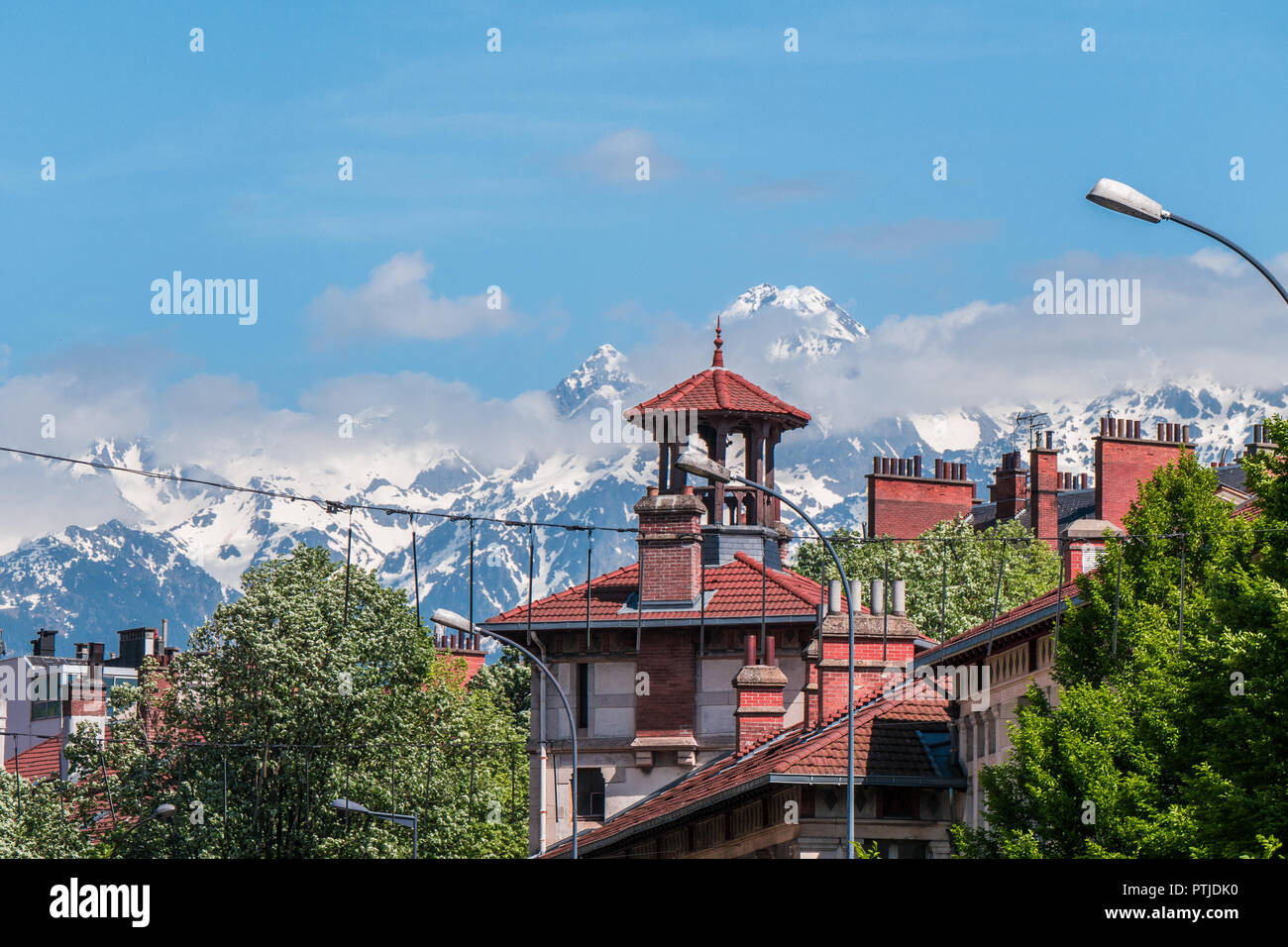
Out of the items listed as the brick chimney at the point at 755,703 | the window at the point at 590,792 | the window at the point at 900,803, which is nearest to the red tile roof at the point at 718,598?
the brick chimney at the point at 755,703

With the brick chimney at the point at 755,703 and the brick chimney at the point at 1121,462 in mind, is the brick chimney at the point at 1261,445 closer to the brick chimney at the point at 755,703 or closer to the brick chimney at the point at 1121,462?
the brick chimney at the point at 755,703

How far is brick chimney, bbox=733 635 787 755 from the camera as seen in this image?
56406 millimetres

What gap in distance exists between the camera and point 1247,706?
29000 mm

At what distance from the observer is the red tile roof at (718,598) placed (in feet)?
203

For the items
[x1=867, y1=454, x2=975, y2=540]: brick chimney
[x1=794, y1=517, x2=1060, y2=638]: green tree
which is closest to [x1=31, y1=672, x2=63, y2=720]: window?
[x1=867, y1=454, x2=975, y2=540]: brick chimney

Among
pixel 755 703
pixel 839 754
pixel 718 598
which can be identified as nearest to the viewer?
pixel 839 754

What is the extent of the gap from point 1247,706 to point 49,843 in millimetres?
55269

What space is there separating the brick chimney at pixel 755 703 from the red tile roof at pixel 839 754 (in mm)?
1764

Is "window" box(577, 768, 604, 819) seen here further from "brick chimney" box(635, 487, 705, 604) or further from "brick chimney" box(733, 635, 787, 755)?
"brick chimney" box(733, 635, 787, 755)

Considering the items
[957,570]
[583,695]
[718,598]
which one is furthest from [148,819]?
[957,570]

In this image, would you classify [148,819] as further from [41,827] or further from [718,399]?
[718,399]

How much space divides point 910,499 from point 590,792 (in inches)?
2119

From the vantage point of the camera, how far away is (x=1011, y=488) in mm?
118312
